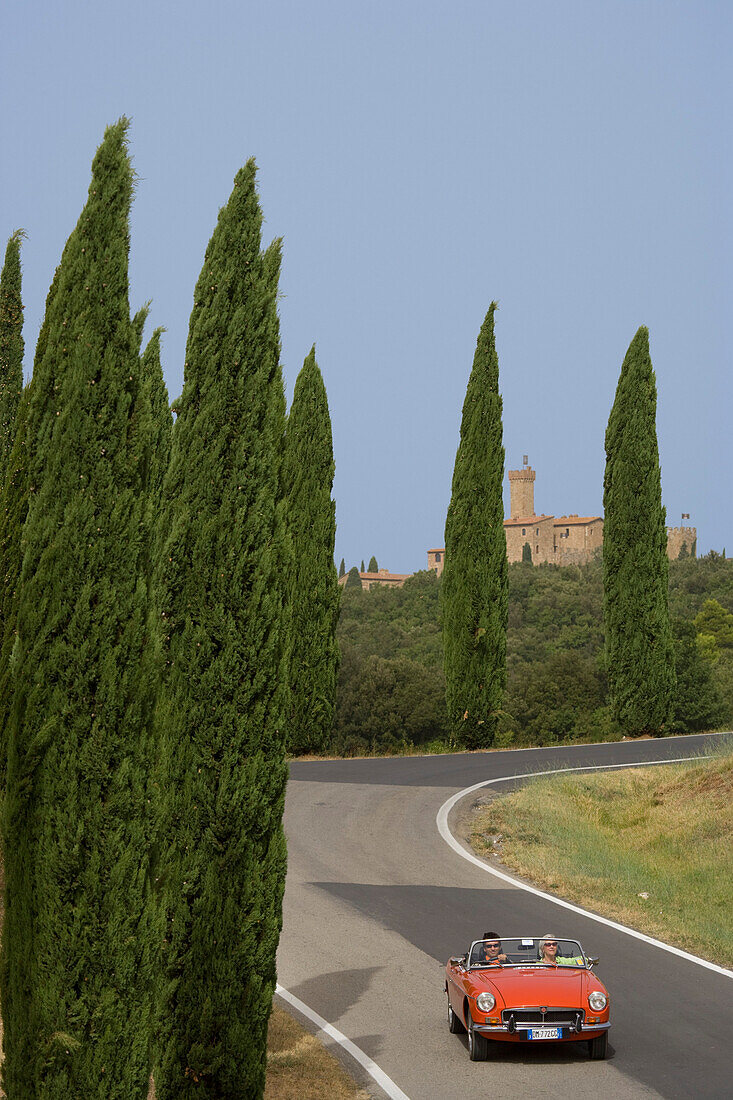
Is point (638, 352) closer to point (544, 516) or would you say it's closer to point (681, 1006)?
point (681, 1006)

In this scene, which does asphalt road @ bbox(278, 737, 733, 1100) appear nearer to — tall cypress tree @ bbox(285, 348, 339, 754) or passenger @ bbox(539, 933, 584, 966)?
passenger @ bbox(539, 933, 584, 966)

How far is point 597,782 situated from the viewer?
23.7 m

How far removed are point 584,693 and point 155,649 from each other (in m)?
37.1

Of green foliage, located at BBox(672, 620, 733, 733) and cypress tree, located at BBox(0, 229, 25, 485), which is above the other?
cypress tree, located at BBox(0, 229, 25, 485)

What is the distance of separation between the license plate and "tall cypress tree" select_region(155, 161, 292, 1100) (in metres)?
2.68

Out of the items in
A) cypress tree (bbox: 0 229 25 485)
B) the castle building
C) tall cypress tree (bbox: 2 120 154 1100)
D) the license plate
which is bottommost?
the license plate

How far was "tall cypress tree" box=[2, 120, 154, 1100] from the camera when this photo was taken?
646 cm

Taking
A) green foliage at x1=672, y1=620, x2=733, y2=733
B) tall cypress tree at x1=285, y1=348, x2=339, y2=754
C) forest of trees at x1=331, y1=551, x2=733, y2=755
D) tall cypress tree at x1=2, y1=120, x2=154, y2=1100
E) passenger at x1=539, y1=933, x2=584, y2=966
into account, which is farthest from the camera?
forest of trees at x1=331, y1=551, x2=733, y2=755

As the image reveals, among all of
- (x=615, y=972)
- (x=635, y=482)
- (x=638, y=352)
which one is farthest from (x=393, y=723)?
(x=615, y=972)

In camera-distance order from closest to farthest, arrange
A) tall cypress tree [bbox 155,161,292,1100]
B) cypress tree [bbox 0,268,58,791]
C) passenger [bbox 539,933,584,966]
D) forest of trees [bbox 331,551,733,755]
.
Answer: cypress tree [bbox 0,268,58,791] < tall cypress tree [bbox 155,161,292,1100] < passenger [bbox 539,933,584,966] < forest of trees [bbox 331,551,733,755]

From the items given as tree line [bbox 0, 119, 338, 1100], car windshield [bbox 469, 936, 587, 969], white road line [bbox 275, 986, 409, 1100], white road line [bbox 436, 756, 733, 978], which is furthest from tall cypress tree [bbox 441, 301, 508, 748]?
tree line [bbox 0, 119, 338, 1100]

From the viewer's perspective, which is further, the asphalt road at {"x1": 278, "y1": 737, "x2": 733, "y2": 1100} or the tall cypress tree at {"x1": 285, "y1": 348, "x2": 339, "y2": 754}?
the tall cypress tree at {"x1": 285, "y1": 348, "x2": 339, "y2": 754}

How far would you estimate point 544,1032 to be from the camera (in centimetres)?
975

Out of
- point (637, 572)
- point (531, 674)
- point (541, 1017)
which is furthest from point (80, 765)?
point (531, 674)
